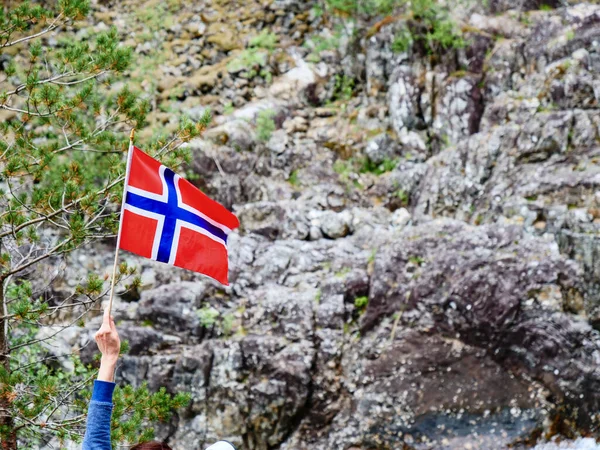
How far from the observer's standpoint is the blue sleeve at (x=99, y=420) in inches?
84.7

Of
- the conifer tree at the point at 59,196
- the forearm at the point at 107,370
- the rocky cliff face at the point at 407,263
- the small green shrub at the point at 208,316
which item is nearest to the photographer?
the forearm at the point at 107,370

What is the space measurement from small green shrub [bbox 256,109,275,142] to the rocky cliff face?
24 centimetres

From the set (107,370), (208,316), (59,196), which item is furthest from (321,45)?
(107,370)

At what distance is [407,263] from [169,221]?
216 inches

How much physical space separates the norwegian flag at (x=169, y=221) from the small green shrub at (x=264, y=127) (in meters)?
7.91

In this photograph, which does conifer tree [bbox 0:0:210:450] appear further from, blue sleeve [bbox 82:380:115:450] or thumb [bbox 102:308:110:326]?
A: blue sleeve [bbox 82:380:115:450]

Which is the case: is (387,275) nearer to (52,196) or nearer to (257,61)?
(52,196)

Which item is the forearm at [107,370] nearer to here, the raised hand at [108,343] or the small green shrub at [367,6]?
the raised hand at [108,343]

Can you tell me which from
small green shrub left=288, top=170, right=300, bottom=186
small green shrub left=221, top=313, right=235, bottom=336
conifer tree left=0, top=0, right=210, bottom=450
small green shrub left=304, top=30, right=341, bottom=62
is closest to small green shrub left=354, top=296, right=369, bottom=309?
small green shrub left=221, top=313, right=235, bottom=336

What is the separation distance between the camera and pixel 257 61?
1415 cm

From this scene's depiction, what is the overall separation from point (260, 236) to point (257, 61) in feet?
19.0

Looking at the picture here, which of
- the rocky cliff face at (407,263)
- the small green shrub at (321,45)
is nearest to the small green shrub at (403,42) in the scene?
the rocky cliff face at (407,263)

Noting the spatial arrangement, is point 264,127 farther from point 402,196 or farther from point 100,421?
point 100,421

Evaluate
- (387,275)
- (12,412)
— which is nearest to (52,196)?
(12,412)
